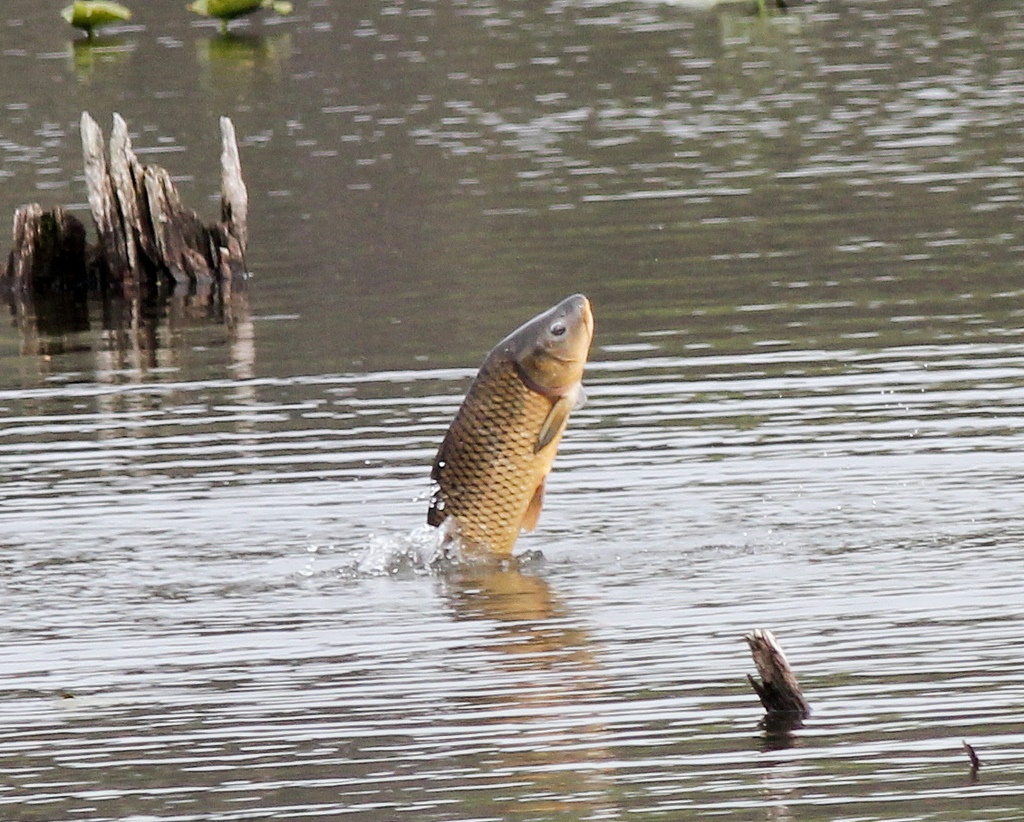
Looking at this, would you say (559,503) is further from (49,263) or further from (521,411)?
(49,263)

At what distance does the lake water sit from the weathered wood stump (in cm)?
58

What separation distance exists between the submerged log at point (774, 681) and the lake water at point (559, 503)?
11cm

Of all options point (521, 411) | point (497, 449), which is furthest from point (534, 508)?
point (521, 411)

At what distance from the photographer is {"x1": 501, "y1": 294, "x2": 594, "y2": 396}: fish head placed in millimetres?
10766

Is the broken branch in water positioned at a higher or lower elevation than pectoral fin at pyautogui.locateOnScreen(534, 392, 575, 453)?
lower

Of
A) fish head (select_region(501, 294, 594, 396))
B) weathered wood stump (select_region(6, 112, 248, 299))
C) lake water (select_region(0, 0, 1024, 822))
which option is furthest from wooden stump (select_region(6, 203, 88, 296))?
fish head (select_region(501, 294, 594, 396))

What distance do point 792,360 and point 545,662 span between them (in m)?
7.02

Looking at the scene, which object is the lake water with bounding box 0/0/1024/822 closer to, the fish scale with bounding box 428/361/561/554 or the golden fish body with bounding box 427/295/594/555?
the fish scale with bounding box 428/361/561/554

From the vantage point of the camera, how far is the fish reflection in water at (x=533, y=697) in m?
7.95

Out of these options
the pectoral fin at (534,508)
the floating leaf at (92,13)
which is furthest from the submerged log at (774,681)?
the floating leaf at (92,13)

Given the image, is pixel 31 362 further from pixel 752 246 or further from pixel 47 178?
pixel 47 178

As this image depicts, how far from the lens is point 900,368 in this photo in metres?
15.8

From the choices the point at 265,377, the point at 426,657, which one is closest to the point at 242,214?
the point at 265,377

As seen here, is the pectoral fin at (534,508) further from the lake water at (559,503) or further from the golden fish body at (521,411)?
the lake water at (559,503)
